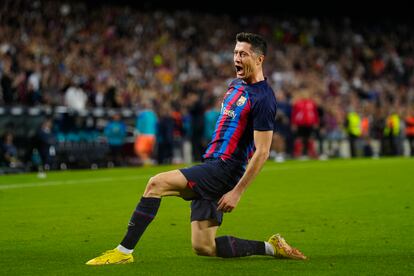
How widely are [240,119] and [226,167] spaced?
0.44 m

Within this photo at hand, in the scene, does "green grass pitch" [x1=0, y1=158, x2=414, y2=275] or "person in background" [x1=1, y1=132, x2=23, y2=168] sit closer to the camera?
"green grass pitch" [x1=0, y1=158, x2=414, y2=275]

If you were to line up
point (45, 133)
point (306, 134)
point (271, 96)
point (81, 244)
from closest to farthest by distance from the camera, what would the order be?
point (271, 96)
point (81, 244)
point (45, 133)
point (306, 134)

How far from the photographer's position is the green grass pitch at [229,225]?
867cm

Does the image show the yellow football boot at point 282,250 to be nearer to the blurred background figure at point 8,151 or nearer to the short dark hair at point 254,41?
the short dark hair at point 254,41

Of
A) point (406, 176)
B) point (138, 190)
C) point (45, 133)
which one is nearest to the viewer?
point (138, 190)

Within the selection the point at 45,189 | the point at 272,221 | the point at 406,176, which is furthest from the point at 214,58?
the point at 272,221

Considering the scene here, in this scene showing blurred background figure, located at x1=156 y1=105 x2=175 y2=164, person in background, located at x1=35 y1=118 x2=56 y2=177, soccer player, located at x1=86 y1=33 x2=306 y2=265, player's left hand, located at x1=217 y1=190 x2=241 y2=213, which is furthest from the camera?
blurred background figure, located at x1=156 y1=105 x2=175 y2=164

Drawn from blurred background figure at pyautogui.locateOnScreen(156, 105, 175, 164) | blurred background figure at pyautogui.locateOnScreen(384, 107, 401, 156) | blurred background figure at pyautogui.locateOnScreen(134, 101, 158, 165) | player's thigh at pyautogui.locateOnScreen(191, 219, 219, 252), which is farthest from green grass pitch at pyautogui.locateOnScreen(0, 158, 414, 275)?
blurred background figure at pyautogui.locateOnScreen(384, 107, 401, 156)

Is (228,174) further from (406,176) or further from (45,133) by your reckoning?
(45,133)

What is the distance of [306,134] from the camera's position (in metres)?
32.1

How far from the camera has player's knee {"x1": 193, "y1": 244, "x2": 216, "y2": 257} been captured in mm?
8812

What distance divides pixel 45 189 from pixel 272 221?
7.32 meters

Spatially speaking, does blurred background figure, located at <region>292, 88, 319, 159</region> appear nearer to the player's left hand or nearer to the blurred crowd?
the blurred crowd

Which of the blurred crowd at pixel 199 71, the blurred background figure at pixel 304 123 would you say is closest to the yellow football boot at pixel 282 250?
the blurred crowd at pixel 199 71
